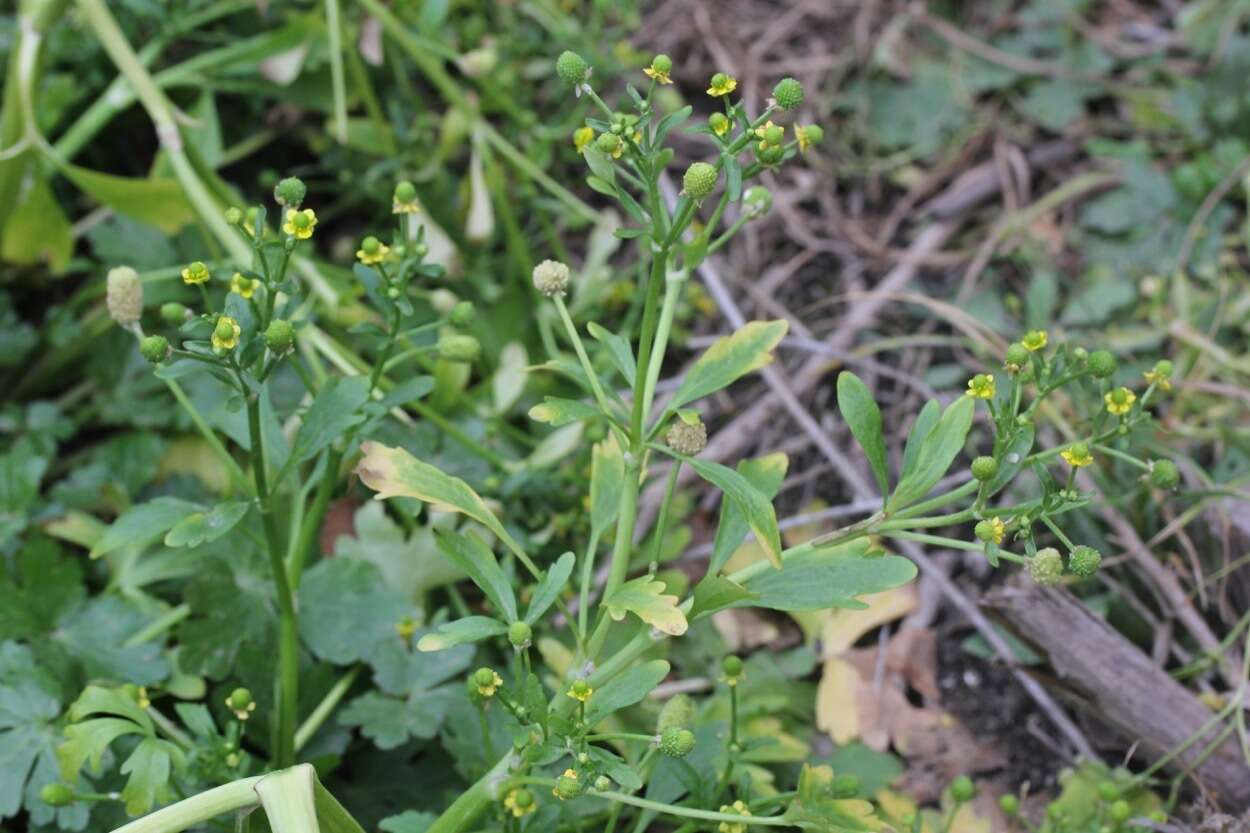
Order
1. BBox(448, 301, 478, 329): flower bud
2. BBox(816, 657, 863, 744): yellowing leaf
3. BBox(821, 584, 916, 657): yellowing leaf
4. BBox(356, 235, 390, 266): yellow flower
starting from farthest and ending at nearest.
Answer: BBox(821, 584, 916, 657): yellowing leaf
BBox(816, 657, 863, 744): yellowing leaf
BBox(448, 301, 478, 329): flower bud
BBox(356, 235, 390, 266): yellow flower

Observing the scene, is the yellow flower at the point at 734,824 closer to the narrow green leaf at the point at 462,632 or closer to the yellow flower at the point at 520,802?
the yellow flower at the point at 520,802

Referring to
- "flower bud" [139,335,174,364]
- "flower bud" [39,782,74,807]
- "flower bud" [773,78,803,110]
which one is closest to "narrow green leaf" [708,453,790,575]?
"flower bud" [773,78,803,110]

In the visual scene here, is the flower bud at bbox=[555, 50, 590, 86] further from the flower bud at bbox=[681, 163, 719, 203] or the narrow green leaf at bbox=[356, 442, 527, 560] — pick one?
the narrow green leaf at bbox=[356, 442, 527, 560]

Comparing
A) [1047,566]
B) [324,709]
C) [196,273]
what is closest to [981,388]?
[1047,566]

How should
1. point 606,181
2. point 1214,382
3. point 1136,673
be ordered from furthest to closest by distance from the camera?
point 1214,382
point 1136,673
point 606,181

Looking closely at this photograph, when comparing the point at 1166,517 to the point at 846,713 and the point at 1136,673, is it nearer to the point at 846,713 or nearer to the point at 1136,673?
the point at 1136,673

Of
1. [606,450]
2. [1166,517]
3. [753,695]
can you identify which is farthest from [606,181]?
[1166,517]

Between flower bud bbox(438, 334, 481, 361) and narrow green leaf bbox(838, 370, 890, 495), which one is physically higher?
flower bud bbox(438, 334, 481, 361)
